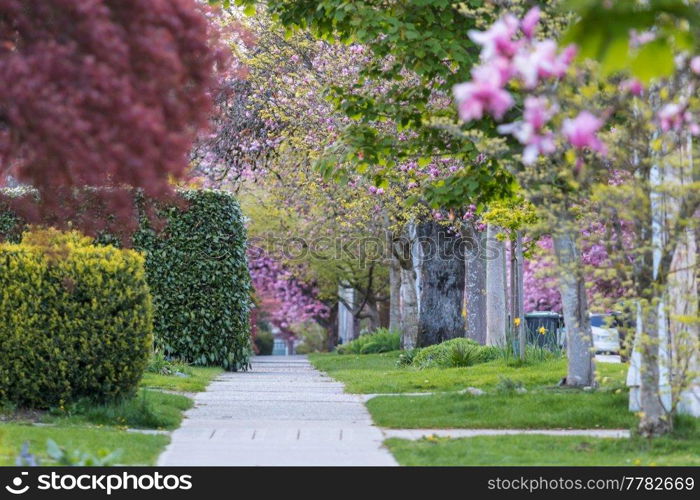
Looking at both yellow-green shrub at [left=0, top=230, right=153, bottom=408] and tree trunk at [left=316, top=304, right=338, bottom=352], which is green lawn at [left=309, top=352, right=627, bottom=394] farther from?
tree trunk at [left=316, top=304, right=338, bottom=352]

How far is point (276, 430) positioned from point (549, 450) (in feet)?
9.02

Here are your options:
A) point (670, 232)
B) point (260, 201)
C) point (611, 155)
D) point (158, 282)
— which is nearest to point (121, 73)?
point (611, 155)

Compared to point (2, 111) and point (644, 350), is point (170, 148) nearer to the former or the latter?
point (2, 111)

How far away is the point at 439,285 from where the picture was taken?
2494 cm

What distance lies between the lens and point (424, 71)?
11484mm

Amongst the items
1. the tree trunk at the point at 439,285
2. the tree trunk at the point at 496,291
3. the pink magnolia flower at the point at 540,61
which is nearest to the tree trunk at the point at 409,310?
the tree trunk at the point at 439,285

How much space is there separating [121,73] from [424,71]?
5.23 meters

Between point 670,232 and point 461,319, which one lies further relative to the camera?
point 461,319

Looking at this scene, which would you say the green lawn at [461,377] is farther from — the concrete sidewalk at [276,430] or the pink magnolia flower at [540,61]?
the pink magnolia flower at [540,61]

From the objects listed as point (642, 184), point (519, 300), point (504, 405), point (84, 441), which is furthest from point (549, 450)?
point (519, 300)

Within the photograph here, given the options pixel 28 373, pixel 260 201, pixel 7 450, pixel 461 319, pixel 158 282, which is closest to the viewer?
pixel 7 450

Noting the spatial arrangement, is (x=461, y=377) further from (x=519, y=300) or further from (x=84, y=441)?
(x=84, y=441)

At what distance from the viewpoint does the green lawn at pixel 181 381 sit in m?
15.2

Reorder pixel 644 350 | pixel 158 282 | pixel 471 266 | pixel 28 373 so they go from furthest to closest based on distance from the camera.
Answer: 1. pixel 471 266
2. pixel 158 282
3. pixel 28 373
4. pixel 644 350
